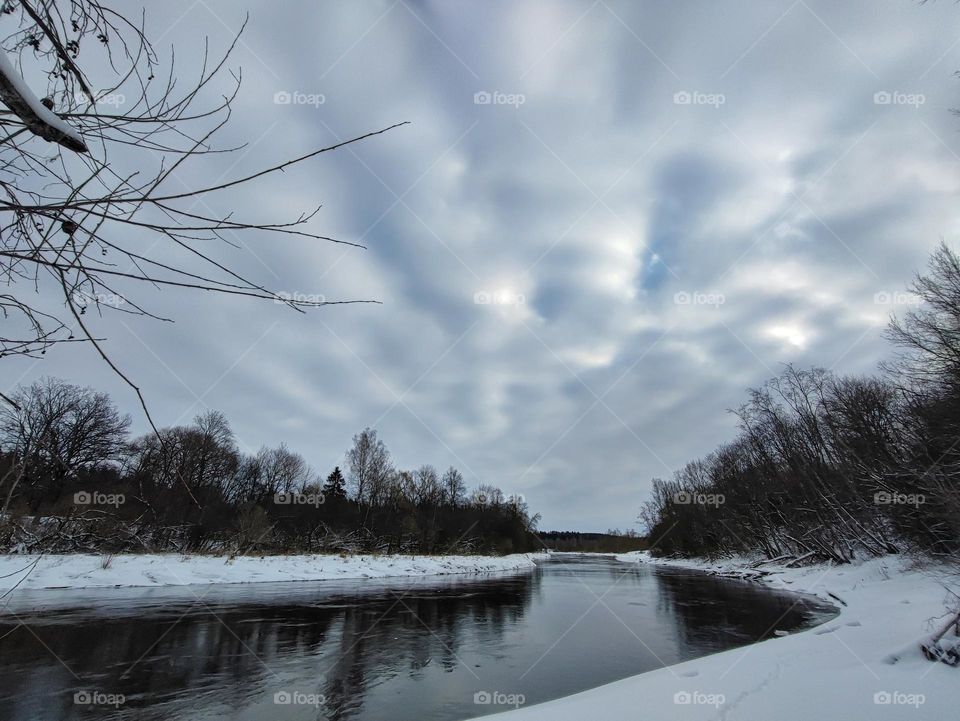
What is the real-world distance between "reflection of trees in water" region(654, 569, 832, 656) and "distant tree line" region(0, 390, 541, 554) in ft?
42.1

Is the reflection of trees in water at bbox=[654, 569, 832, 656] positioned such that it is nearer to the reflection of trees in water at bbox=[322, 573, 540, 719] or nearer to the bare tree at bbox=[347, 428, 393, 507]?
the reflection of trees in water at bbox=[322, 573, 540, 719]

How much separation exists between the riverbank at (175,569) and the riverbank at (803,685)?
14.8 metres

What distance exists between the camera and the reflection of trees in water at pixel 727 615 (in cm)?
1223

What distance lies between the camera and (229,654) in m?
9.64

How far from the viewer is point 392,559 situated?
1593 inches

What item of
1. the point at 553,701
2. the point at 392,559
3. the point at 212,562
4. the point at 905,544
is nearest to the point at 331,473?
the point at 392,559

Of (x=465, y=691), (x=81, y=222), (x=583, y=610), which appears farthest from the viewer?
(x=583, y=610)

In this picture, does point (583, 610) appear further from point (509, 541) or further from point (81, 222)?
point (509, 541)

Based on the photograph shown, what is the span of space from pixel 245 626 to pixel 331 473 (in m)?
59.8

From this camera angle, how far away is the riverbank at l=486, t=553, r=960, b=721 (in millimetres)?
5605

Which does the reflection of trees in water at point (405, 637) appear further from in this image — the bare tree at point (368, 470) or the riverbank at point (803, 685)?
the bare tree at point (368, 470)

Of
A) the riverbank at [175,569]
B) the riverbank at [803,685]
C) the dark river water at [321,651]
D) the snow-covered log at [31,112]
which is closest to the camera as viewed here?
the snow-covered log at [31,112]

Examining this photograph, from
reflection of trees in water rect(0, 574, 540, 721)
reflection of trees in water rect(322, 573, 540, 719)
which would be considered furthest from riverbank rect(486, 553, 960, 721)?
reflection of trees in water rect(0, 574, 540, 721)

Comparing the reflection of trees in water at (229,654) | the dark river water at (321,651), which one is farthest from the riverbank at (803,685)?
the reflection of trees in water at (229,654)
